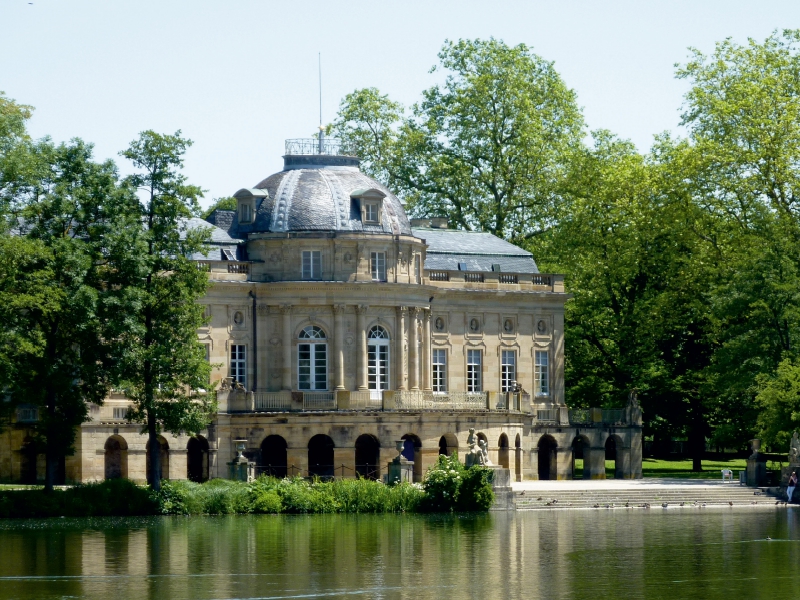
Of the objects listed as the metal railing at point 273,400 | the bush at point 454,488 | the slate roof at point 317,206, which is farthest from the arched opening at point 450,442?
the bush at point 454,488

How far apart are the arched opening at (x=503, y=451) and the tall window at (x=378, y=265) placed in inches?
308

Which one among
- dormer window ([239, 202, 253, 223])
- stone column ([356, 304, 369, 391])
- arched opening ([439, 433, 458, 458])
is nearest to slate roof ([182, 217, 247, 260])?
dormer window ([239, 202, 253, 223])

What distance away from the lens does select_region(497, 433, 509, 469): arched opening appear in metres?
67.7

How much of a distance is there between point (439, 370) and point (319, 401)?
29.5ft

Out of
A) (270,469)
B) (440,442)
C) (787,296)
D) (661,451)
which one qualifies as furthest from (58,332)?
(661,451)

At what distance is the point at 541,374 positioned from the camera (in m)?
75.2

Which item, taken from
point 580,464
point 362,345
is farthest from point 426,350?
point 580,464

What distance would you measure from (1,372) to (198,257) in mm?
15986

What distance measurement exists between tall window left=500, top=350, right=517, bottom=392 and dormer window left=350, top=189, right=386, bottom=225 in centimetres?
965

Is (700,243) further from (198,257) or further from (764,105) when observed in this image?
(198,257)

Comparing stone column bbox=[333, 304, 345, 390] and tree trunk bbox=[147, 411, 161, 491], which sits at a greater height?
stone column bbox=[333, 304, 345, 390]

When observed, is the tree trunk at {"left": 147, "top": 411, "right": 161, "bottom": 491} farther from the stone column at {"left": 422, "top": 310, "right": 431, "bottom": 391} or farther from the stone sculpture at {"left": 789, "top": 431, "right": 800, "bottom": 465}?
the stone sculpture at {"left": 789, "top": 431, "right": 800, "bottom": 465}

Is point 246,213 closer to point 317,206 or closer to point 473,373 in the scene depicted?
point 317,206

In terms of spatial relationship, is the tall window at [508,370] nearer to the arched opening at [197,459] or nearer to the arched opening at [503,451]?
the arched opening at [503,451]
